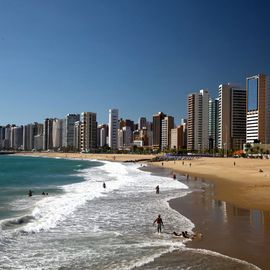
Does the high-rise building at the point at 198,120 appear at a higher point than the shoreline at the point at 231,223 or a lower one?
higher

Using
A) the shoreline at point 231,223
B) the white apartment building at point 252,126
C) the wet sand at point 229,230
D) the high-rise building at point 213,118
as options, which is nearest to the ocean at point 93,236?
the wet sand at point 229,230

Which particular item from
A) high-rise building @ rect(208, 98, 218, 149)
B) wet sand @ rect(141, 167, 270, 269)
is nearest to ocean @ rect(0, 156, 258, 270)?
wet sand @ rect(141, 167, 270, 269)

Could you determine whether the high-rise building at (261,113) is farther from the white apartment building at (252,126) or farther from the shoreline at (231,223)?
the shoreline at (231,223)

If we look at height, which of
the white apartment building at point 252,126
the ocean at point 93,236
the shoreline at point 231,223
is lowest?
the ocean at point 93,236

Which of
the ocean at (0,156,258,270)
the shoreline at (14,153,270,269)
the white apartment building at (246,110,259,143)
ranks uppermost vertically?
the white apartment building at (246,110,259,143)

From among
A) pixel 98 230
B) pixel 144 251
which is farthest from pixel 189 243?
pixel 98 230

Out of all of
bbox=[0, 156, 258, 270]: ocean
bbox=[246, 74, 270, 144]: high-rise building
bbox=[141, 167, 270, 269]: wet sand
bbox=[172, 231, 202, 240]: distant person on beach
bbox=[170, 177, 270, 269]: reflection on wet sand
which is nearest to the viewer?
bbox=[0, 156, 258, 270]: ocean

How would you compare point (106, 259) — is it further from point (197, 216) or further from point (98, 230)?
point (197, 216)

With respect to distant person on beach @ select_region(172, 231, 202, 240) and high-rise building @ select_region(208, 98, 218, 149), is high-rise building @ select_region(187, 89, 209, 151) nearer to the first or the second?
high-rise building @ select_region(208, 98, 218, 149)
